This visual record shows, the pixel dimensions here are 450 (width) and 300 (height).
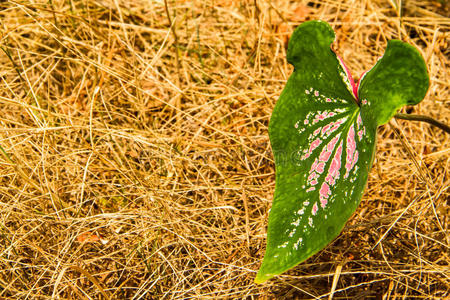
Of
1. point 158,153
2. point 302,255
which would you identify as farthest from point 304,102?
point 158,153

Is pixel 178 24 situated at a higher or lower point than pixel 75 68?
higher

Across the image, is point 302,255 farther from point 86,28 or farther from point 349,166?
point 86,28

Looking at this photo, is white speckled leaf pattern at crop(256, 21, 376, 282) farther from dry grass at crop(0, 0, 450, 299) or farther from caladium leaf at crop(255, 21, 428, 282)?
dry grass at crop(0, 0, 450, 299)

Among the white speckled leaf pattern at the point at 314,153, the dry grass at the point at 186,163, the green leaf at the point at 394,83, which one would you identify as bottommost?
the dry grass at the point at 186,163

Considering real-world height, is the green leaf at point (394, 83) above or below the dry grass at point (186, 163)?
above

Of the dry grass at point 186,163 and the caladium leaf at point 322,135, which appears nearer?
the caladium leaf at point 322,135

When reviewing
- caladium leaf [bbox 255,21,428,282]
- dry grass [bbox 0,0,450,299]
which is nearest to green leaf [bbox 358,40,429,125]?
caladium leaf [bbox 255,21,428,282]

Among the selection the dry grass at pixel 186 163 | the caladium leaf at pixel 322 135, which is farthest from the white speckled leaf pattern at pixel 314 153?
the dry grass at pixel 186 163

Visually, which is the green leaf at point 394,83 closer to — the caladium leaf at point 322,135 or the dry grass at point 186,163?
the caladium leaf at point 322,135
